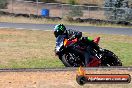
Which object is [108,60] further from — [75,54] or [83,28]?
[83,28]

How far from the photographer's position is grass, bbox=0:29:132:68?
17.2m

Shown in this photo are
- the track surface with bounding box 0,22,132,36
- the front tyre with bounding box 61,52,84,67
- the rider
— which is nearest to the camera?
the front tyre with bounding box 61,52,84,67

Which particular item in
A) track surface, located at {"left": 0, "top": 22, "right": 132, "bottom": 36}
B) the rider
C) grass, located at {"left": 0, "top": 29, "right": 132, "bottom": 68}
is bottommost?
track surface, located at {"left": 0, "top": 22, "right": 132, "bottom": 36}

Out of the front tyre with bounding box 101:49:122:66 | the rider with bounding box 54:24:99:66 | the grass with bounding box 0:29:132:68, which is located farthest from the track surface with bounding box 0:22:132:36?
the rider with bounding box 54:24:99:66

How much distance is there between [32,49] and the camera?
21.9 m

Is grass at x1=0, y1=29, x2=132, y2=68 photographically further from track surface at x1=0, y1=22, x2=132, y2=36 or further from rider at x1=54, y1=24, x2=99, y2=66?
track surface at x1=0, y1=22, x2=132, y2=36

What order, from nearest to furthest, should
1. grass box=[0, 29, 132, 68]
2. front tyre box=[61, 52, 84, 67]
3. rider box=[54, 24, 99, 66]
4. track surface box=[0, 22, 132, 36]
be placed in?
front tyre box=[61, 52, 84, 67] → rider box=[54, 24, 99, 66] → grass box=[0, 29, 132, 68] → track surface box=[0, 22, 132, 36]

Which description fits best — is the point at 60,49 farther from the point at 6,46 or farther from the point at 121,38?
the point at 121,38

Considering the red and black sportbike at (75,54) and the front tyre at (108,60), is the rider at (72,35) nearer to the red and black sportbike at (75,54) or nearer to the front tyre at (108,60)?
the red and black sportbike at (75,54)

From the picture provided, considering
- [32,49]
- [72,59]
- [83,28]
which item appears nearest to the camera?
[72,59]

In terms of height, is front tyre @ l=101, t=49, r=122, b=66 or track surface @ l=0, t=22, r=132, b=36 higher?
front tyre @ l=101, t=49, r=122, b=66

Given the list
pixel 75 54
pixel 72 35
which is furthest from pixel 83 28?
pixel 75 54

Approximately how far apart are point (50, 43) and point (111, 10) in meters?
18.9

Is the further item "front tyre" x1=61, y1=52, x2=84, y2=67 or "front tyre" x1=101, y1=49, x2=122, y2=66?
"front tyre" x1=101, y1=49, x2=122, y2=66
